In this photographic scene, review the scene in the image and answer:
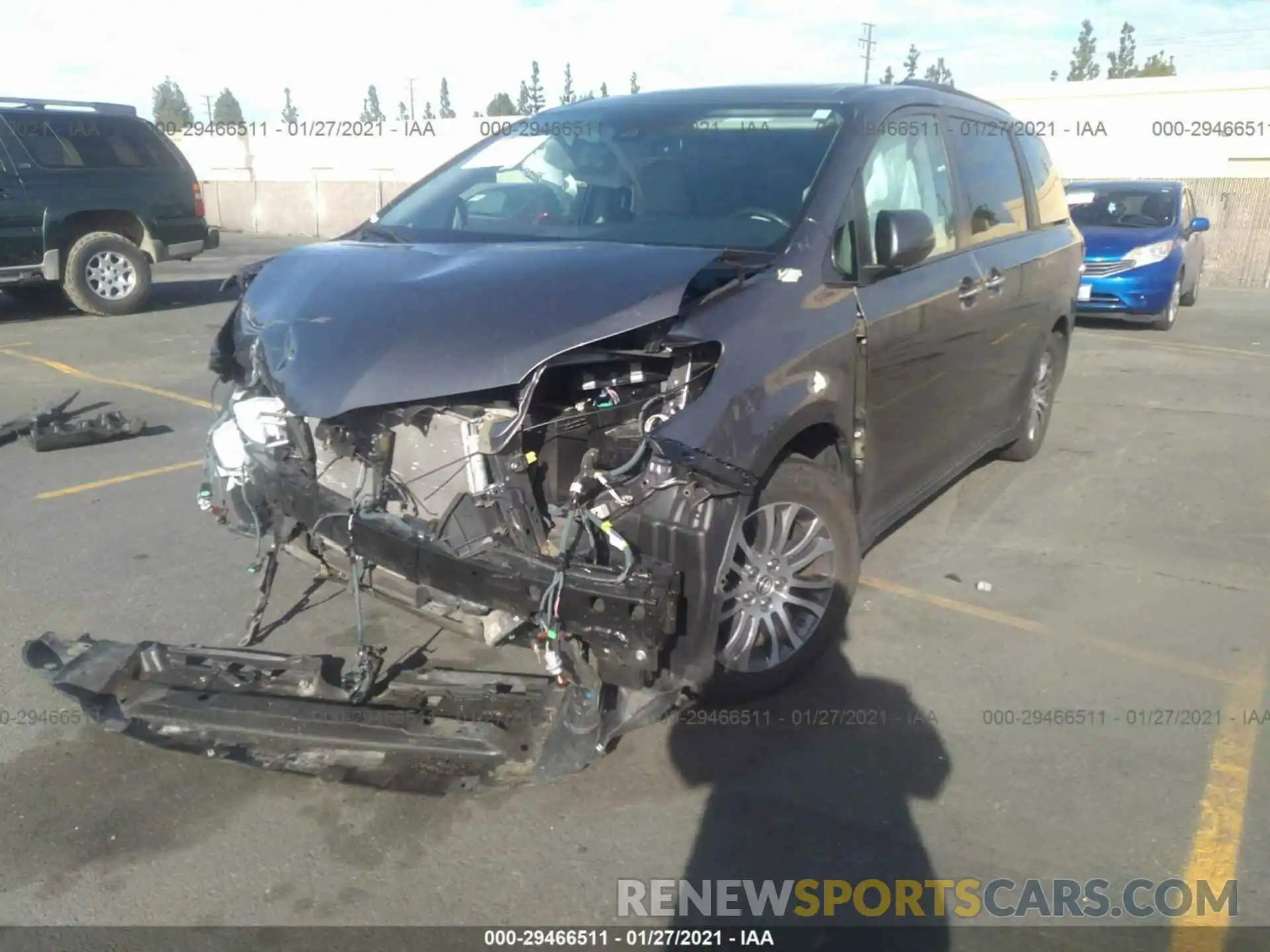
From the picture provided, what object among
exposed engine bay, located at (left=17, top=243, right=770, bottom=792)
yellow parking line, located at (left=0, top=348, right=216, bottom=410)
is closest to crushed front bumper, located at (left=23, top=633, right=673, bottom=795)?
exposed engine bay, located at (left=17, top=243, right=770, bottom=792)

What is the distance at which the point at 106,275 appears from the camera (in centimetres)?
1225

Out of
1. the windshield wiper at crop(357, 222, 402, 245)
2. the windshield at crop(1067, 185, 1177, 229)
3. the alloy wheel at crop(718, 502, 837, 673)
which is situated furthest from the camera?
the windshield at crop(1067, 185, 1177, 229)

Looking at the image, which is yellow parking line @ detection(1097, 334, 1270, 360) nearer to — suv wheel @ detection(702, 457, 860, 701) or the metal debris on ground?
suv wheel @ detection(702, 457, 860, 701)

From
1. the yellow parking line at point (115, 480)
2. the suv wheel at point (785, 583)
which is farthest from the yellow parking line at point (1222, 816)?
the yellow parking line at point (115, 480)

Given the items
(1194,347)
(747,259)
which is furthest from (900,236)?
(1194,347)

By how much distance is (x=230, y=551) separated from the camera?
16.2 feet

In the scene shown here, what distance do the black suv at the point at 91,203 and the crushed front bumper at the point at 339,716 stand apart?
969 cm

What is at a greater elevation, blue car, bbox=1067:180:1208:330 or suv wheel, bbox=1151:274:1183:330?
blue car, bbox=1067:180:1208:330

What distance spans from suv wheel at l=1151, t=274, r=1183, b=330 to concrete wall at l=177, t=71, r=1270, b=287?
24.6 ft

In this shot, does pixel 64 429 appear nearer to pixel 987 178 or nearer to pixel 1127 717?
pixel 987 178

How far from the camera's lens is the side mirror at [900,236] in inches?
146

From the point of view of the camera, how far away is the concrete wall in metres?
19.3

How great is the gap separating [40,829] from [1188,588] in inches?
176

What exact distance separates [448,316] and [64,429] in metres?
4.71
